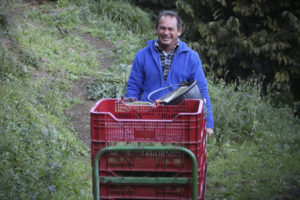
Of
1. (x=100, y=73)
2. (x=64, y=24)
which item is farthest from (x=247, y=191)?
(x=64, y=24)

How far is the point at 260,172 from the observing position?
586 cm

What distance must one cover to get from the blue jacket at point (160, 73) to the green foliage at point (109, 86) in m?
3.71

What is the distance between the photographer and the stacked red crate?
293 cm

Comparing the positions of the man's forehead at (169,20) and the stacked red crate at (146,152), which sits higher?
the man's forehead at (169,20)

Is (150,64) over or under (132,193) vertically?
over

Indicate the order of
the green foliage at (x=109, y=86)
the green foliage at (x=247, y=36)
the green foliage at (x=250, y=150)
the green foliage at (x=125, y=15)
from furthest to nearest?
1. the green foliage at (x=125, y=15)
2. the green foliage at (x=247, y=36)
3. the green foliage at (x=109, y=86)
4. the green foliage at (x=250, y=150)

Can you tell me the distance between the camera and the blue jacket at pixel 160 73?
4355 mm

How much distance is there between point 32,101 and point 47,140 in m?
1.40

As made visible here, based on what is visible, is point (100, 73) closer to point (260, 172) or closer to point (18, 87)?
point (18, 87)

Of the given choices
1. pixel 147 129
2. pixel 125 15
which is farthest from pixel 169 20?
pixel 125 15

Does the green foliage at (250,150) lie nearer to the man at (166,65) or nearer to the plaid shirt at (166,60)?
the man at (166,65)

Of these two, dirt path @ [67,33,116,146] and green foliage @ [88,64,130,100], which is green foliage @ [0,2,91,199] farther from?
green foliage @ [88,64,130,100]

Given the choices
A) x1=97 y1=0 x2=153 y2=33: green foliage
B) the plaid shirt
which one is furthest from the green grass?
x1=97 y1=0 x2=153 y2=33: green foliage

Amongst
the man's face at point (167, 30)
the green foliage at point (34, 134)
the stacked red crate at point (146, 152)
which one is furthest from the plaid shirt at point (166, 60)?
the green foliage at point (34, 134)
